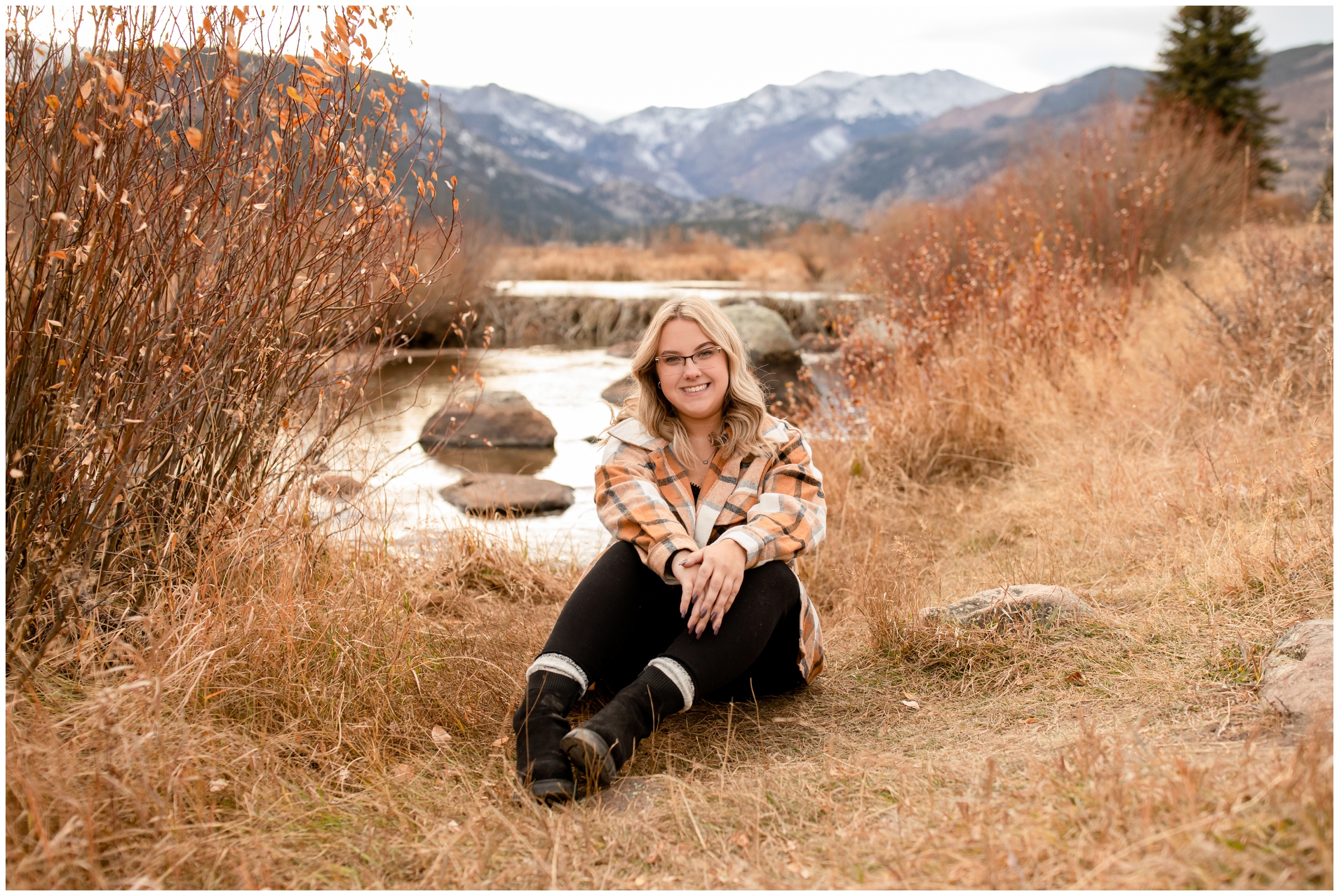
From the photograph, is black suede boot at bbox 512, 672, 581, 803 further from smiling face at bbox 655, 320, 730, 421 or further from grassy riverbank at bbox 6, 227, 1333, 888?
smiling face at bbox 655, 320, 730, 421

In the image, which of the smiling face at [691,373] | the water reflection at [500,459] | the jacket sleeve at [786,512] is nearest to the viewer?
the jacket sleeve at [786,512]

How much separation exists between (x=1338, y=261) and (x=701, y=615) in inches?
85.2

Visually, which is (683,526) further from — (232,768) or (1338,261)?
(1338,261)

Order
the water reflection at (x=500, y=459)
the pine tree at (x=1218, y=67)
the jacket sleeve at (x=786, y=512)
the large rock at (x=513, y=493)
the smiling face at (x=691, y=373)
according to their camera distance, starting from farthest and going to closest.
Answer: the pine tree at (x=1218, y=67) → the water reflection at (x=500, y=459) → the large rock at (x=513, y=493) → the smiling face at (x=691, y=373) → the jacket sleeve at (x=786, y=512)

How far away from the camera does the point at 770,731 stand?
2.40 metres

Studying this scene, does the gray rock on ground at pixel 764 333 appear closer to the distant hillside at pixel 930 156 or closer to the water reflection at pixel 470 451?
the water reflection at pixel 470 451

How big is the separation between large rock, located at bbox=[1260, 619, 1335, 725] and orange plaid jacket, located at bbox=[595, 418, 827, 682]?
1.08 m

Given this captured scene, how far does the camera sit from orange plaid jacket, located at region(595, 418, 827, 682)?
7.62 feet

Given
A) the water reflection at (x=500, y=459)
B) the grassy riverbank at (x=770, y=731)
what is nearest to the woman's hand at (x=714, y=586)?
the grassy riverbank at (x=770, y=731)

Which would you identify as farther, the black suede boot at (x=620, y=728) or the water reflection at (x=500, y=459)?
the water reflection at (x=500, y=459)

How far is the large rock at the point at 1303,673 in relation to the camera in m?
1.85

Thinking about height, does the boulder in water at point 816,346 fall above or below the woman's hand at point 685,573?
below

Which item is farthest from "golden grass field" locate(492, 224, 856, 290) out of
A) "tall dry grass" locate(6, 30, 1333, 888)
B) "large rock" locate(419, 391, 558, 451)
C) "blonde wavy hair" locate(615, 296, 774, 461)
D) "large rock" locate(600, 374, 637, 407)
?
"blonde wavy hair" locate(615, 296, 774, 461)

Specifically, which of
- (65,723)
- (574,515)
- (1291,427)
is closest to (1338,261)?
(1291,427)
